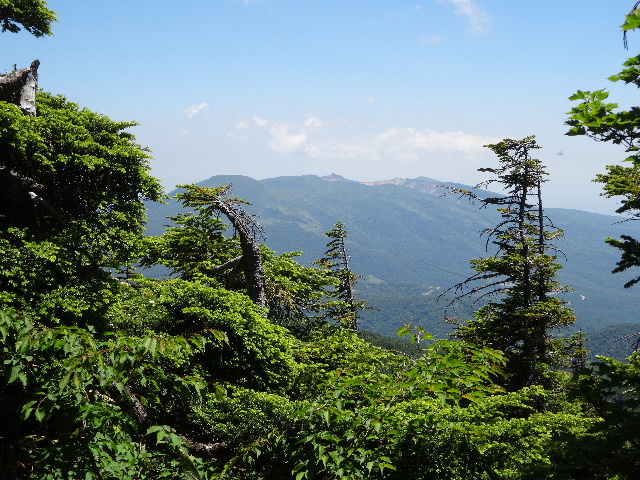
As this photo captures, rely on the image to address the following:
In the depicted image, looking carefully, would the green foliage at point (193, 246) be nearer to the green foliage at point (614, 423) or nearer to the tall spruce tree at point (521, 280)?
the tall spruce tree at point (521, 280)

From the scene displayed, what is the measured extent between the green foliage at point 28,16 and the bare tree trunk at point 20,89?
565cm

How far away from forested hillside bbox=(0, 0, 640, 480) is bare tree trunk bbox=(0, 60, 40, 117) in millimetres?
65

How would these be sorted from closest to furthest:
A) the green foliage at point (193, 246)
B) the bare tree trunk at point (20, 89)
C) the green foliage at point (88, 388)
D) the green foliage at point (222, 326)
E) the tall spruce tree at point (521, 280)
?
the green foliage at point (88, 388) < the green foliage at point (222, 326) < the bare tree trunk at point (20, 89) < the green foliage at point (193, 246) < the tall spruce tree at point (521, 280)

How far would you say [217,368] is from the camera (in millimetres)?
8477

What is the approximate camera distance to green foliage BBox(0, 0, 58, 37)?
626 inches

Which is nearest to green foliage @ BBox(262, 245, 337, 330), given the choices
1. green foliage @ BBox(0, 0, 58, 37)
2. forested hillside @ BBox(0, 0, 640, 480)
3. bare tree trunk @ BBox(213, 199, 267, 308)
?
forested hillside @ BBox(0, 0, 640, 480)

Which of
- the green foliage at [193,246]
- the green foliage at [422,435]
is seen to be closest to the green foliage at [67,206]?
the green foliage at [193,246]

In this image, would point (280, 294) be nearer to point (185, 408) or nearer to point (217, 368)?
point (217, 368)

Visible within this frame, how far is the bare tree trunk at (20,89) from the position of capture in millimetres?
11789

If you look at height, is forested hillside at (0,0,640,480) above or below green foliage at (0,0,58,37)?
below

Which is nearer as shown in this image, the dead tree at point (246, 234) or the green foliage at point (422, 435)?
the green foliage at point (422, 435)

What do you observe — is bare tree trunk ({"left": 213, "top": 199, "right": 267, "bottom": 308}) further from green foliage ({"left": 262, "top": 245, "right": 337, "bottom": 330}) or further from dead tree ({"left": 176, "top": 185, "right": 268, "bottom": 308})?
green foliage ({"left": 262, "top": 245, "right": 337, "bottom": 330})

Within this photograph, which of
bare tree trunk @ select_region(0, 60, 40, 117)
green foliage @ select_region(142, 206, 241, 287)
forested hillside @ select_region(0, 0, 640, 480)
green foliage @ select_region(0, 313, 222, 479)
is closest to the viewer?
green foliage @ select_region(0, 313, 222, 479)

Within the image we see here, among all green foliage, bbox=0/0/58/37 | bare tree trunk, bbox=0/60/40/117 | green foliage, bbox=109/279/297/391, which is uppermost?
green foliage, bbox=0/0/58/37
